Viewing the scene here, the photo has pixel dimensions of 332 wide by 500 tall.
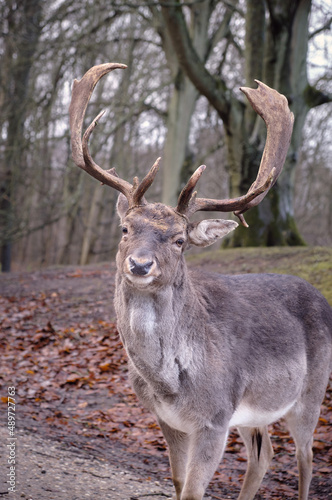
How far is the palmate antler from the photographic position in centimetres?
415

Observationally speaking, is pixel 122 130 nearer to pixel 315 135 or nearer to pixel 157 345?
pixel 315 135

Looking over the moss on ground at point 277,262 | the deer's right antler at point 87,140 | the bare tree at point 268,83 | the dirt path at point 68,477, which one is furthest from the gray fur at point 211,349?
the bare tree at point 268,83

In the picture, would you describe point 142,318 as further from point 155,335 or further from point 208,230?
point 208,230

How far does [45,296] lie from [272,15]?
7.63 metres

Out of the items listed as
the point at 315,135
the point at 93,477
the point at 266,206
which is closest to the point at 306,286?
the point at 93,477

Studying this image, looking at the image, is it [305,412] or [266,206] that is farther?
[266,206]

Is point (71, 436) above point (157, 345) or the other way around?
the other way around

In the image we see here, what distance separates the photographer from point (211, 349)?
162 inches

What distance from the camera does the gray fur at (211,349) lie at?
380cm

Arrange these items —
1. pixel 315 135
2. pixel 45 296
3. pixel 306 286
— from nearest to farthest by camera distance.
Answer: pixel 306 286
pixel 45 296
pixel 315 135

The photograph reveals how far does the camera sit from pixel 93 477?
477cm

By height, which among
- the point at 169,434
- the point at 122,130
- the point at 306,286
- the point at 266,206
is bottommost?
the point at 169,434

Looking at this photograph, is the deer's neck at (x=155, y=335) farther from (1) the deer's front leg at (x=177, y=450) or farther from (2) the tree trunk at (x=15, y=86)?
(2) the tree trunk at (x=15, y=86)

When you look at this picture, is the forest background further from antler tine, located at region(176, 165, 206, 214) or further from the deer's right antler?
antler tine, located at region(176, 165, 206, 214)
